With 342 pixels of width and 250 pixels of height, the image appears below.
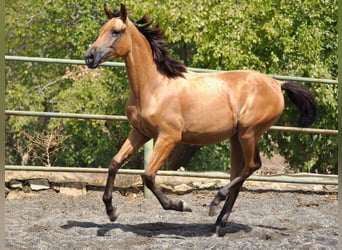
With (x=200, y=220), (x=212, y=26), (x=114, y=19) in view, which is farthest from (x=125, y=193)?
(x=212, y=26)

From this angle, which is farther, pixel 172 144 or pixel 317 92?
pixel 317 92

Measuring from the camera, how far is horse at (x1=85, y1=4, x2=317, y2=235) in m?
4.65

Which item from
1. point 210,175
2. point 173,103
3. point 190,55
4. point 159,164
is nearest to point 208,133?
point 173,103

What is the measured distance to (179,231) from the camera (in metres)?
5.08

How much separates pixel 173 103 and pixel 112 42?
0.63 meters

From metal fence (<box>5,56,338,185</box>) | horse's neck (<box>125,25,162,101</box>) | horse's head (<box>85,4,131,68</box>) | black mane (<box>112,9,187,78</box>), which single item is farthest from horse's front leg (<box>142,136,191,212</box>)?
metal fence (<box>5,56,338,185</box>)

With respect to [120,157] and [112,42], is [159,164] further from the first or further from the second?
[112,42]

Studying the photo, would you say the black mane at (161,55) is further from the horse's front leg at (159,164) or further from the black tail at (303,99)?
the black tail at (303,99)

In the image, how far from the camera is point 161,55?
16.2 feet

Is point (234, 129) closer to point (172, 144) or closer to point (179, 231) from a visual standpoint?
point (172, 144)

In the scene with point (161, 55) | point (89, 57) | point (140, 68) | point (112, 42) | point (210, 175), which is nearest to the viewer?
point (89, 57)

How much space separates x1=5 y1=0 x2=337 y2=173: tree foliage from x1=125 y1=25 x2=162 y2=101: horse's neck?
12.0 feet

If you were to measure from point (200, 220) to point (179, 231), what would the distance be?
22.2 inches

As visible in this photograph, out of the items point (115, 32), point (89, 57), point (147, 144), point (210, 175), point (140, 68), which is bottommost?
point (210, 175)
